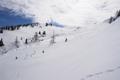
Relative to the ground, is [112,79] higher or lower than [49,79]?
higher

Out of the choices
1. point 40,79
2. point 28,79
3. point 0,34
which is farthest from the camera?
point 0,34

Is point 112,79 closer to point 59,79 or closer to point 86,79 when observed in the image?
point 86,79

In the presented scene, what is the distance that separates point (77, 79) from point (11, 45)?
122 meters

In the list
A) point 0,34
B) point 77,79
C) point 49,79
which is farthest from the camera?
point 0,34

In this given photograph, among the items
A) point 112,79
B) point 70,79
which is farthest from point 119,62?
point 70,79

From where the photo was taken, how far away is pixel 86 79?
9516mm

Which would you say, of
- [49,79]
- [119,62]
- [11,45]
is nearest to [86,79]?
[119,62]

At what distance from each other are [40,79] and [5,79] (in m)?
8.00

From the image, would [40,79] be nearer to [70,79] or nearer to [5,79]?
[70,79]

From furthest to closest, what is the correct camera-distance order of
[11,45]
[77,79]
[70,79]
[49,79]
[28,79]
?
[11,45] → [28,79] → [49,79] → [70,79] → [77,79]

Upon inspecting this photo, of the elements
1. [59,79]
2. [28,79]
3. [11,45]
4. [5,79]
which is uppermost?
[59,79]

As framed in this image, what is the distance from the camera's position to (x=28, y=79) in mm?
15430

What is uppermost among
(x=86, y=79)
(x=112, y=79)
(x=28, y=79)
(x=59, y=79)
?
(x=112, y=79)

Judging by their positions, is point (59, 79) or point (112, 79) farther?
point (59, 79)
